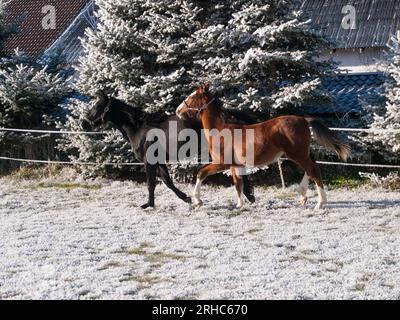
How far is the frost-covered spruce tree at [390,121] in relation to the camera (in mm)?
8367

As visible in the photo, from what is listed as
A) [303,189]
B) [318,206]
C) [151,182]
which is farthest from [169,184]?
[318,206]

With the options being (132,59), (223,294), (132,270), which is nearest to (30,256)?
(132,270)

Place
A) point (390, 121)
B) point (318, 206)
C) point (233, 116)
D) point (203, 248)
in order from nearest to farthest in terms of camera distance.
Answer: point (203, 248), point (318, 206), point (233, 116), point (390, 121)

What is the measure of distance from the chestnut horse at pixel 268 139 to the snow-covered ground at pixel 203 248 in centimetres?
58

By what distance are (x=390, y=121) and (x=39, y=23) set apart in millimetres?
16778

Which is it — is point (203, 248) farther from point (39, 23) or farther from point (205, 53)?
point (39, 23)

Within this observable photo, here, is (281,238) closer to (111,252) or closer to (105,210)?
(111,252)

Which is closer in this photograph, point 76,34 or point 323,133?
point 323,133

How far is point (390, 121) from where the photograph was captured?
8508 mm

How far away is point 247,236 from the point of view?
20.2 feet

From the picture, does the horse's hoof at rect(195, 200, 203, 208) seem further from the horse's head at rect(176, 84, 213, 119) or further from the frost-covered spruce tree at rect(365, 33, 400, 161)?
the frost-covered spruce tree at rect(365, 33, 400, 161)

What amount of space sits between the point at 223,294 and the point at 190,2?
6296 mm

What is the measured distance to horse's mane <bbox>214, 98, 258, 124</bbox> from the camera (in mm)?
7414

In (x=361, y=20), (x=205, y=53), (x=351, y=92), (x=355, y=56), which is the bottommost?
(x=351, y=92)
